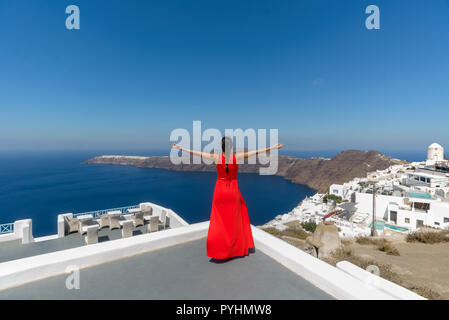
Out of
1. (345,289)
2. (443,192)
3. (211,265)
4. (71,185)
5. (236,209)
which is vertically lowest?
(71,185)

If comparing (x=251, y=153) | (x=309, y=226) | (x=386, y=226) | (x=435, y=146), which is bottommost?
(x=309, y=226)

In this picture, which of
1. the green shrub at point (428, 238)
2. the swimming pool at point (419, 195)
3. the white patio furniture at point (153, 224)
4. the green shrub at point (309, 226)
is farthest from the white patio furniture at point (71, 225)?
the swimming pool at point (419, 195)

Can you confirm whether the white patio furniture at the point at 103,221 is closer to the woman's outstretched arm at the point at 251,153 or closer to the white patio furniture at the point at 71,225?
the white patio furniture at the point at 71,225

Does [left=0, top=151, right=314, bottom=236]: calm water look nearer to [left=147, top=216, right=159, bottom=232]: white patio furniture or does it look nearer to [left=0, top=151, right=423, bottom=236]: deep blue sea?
[left=0, top=151, right=423, bottom=236]: deep blue sea

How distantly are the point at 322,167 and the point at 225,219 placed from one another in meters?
104

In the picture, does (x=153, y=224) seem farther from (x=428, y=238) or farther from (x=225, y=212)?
(x=428, y=238)

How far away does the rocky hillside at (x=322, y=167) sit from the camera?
7419cm

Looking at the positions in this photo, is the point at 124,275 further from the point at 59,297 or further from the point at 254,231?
the point at 254,231

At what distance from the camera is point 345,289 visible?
5.65 ft

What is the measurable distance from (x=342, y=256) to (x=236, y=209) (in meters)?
6.08

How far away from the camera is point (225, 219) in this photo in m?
2.43

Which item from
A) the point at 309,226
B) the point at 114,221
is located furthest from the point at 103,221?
the point at 309,226

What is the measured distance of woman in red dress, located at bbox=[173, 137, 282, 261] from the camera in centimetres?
240
